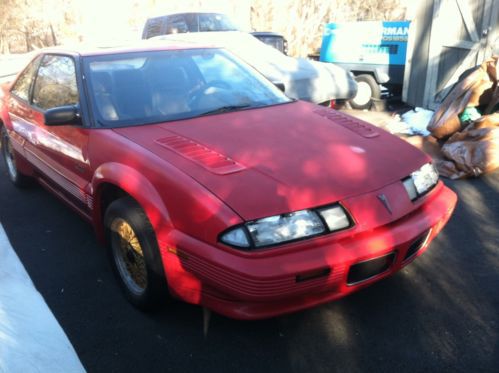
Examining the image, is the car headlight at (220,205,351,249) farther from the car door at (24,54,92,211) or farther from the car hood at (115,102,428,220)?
the car door at (24,54,92,211)

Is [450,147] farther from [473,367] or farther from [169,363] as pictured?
[169,363]

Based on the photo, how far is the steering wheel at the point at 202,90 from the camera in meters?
3.66

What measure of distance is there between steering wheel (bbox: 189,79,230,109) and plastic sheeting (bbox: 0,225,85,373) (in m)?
1.70

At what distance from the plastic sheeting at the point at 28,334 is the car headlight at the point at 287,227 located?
112cm

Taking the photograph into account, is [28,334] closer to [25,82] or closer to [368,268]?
[368,268]

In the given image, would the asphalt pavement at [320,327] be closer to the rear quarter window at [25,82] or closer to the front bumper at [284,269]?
the front bumper at [284,269]

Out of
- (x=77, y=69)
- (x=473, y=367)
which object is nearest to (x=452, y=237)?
(x=473, y=367)

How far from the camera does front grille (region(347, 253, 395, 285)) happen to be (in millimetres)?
2566

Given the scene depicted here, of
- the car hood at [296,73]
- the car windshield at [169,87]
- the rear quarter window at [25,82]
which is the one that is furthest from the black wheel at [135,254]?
the car hood at [296,73]

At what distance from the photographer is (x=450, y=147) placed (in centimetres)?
555

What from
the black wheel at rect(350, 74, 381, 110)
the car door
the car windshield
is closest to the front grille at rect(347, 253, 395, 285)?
the car windshield

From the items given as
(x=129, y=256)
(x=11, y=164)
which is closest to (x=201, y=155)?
(x=129, y=256)

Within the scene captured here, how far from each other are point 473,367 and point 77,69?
10.4 ft

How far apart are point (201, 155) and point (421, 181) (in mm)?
1349
